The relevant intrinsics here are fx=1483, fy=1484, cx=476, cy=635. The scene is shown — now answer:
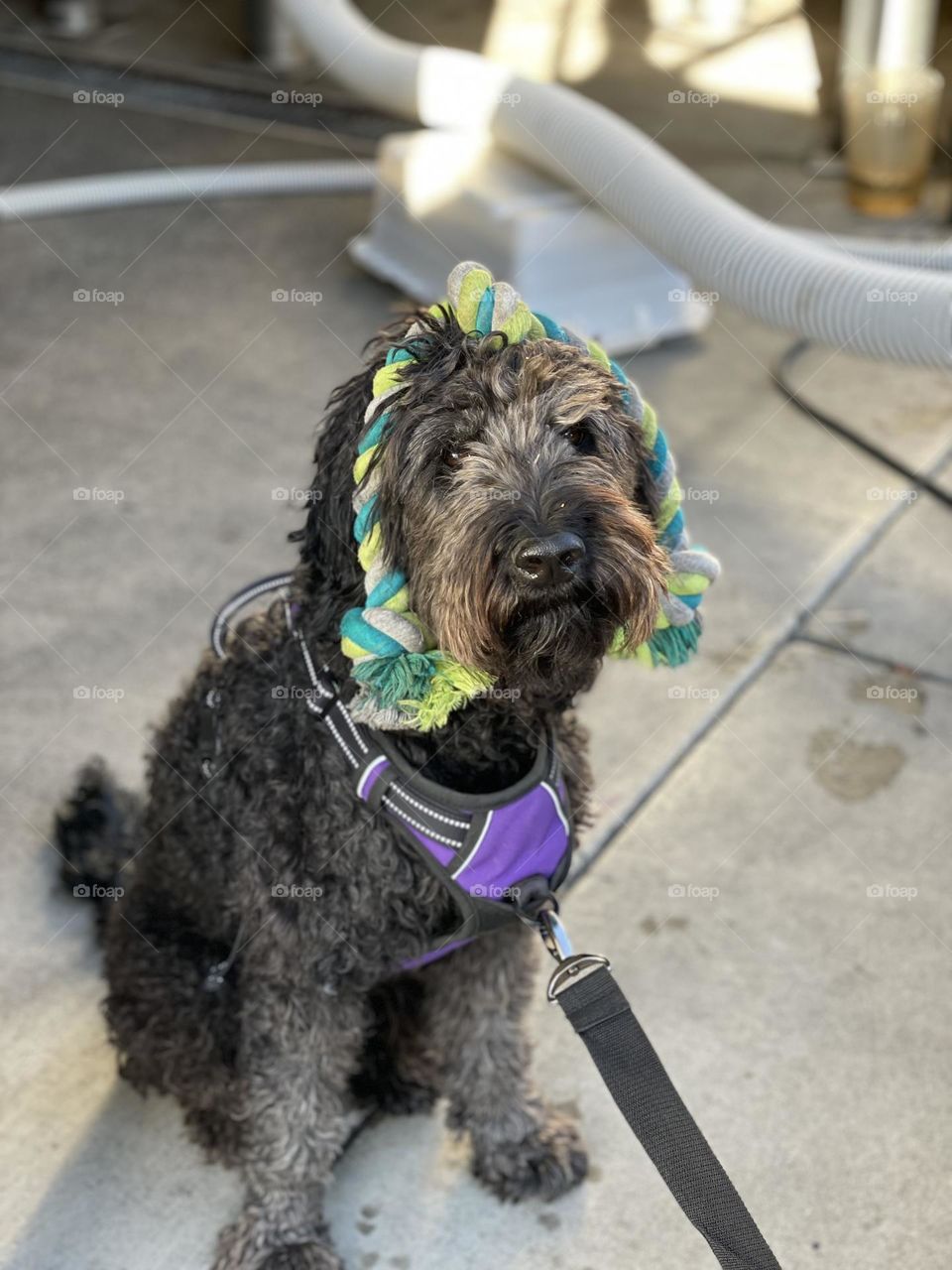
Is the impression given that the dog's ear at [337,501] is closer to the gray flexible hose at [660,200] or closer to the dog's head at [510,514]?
the dog's head at [510,514]

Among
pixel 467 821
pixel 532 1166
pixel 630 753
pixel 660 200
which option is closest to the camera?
pixel 467 821

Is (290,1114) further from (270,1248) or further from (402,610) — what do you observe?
(402,610)

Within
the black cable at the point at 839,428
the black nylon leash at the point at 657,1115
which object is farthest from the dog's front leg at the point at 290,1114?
the black cable at the point at 839,428

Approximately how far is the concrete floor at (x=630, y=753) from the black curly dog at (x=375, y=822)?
0.13 m

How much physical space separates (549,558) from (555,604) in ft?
0.23

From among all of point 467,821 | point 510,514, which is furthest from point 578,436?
point 467,821

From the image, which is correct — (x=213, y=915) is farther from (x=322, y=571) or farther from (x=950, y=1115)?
(x=950, y=1115)

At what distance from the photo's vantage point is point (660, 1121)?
71.4 inches

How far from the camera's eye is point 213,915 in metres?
2.41

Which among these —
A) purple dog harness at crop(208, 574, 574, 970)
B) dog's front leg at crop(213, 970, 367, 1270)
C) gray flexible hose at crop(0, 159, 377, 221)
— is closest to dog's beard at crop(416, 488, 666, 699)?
purple dog harness at crop(208, 574, 574, 970)

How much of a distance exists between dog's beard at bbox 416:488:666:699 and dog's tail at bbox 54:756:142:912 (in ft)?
3.66

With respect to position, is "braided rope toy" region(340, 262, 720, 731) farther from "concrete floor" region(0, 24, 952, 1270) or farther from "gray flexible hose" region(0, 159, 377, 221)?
"gray flexible hose" region(0, 159, 377, 221)

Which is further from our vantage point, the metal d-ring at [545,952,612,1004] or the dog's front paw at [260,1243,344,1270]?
the dog's front paw at [260,1243,344,1270]

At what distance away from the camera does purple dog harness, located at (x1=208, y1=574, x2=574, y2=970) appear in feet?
6.86
